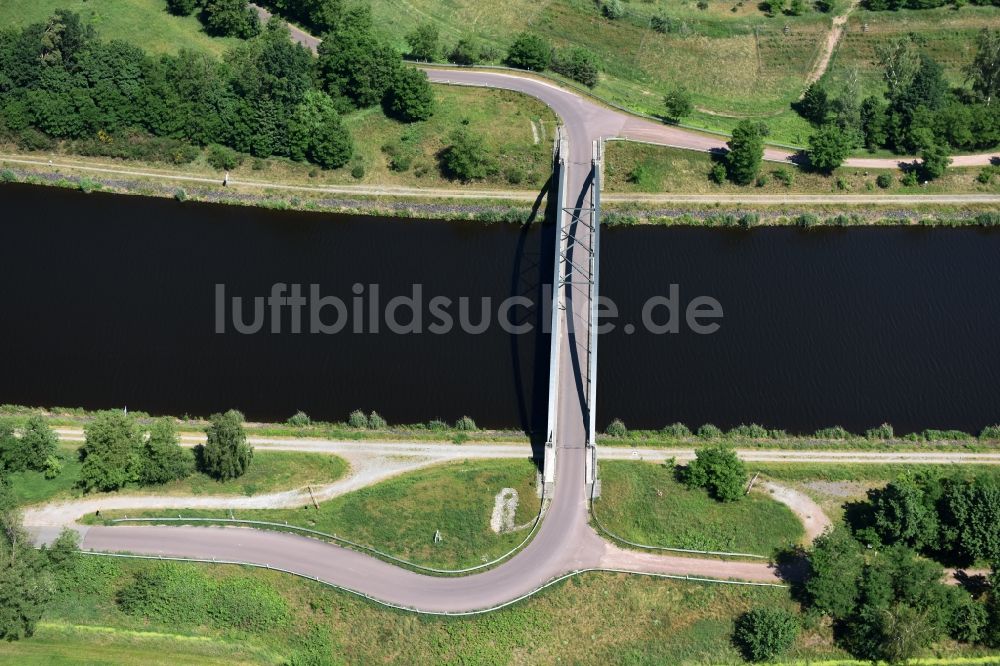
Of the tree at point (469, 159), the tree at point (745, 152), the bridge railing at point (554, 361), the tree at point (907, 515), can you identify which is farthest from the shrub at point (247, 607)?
the tree at point (745, 152)

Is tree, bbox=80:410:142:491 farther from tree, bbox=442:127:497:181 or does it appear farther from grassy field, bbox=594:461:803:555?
tree, bbox=442:127:497:181

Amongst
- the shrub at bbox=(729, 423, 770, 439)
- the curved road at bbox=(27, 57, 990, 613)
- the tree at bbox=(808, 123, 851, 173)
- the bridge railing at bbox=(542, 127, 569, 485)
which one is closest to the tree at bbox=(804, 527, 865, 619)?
the curved road at bbox=(27, 57, 990, 613)

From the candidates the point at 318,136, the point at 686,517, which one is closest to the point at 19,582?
the point at 686,517

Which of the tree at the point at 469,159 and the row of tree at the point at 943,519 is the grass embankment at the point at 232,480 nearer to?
the tree at the point at 469,159

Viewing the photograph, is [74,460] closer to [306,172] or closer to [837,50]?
[306,172]

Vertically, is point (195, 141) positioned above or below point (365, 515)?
above

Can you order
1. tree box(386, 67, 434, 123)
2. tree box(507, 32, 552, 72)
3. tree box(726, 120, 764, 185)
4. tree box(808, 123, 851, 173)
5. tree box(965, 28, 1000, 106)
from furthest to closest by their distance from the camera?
tree box(507, 32, 552, 72) < tree box(965, 28, 1000, 106) < tree box(386, 67, 434, 123) < tree box(808, 123, 851, 173) < tree box(726, 120, 764, 185)

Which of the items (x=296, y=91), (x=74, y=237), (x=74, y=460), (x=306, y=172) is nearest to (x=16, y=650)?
(x=74, y=460)
